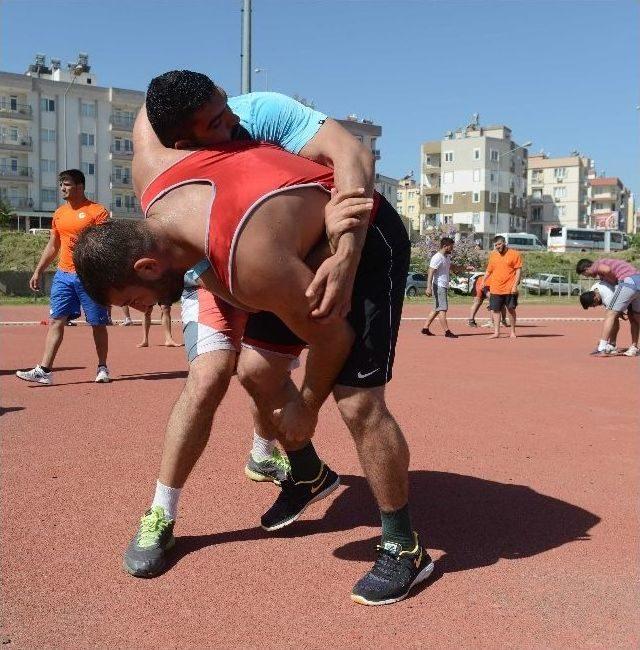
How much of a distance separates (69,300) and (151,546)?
4882 millimetres

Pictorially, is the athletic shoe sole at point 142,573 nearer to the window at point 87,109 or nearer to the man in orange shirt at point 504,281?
the man in orange shirt at point 504,281

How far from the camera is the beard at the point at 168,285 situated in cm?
274

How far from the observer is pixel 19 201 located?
2687 inches

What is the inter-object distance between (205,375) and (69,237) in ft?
16.0

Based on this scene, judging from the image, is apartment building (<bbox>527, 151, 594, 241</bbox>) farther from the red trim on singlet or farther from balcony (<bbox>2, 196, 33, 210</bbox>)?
the red trim on singlet

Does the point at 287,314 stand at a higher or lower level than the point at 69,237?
lower

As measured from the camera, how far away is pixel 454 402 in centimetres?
697

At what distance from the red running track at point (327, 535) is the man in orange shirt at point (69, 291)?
3.14ft

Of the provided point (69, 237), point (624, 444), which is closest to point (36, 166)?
point (69, 237)

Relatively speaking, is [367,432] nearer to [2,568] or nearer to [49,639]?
[49,639]

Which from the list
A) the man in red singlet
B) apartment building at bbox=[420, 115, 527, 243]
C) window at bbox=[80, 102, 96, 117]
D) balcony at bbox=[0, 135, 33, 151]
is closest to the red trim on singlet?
the man in red singlet

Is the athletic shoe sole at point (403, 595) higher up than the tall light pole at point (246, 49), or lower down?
lower down

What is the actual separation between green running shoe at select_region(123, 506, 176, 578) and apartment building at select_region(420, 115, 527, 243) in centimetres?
8688

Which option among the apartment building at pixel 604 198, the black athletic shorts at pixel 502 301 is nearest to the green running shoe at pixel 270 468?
the black athletic shorts at pixel 502 301
